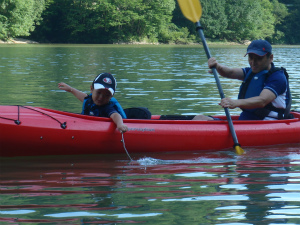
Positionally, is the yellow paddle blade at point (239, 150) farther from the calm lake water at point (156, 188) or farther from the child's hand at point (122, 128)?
the child's hand at point (122, 128)

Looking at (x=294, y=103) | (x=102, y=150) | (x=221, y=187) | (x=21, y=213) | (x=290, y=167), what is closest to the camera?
(x=21, y=213)

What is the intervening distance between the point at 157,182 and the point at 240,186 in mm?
657

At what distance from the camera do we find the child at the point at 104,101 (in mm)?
5398

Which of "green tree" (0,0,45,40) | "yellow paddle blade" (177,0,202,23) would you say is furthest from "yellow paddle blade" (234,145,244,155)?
"green tree" (0,0,45,40)

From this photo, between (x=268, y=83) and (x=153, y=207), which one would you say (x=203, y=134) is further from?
(x=153, y=207)

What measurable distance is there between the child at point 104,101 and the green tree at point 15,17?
127 feet

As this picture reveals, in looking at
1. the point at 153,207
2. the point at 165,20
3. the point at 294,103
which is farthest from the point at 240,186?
the point at 165,20

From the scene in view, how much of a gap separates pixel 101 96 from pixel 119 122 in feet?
1.03

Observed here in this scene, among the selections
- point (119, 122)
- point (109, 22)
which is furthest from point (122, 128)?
point (109, 22)

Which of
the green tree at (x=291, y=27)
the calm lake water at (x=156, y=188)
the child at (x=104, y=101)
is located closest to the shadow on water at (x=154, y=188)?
the calm lake water at (x=156, y=188)

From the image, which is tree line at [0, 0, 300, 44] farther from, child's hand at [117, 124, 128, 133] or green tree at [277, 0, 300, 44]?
child's hand at [117, 124, 128, 133]

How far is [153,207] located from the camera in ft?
12.1

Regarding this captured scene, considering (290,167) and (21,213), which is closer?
(21,213)

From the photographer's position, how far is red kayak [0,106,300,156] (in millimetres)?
5418
